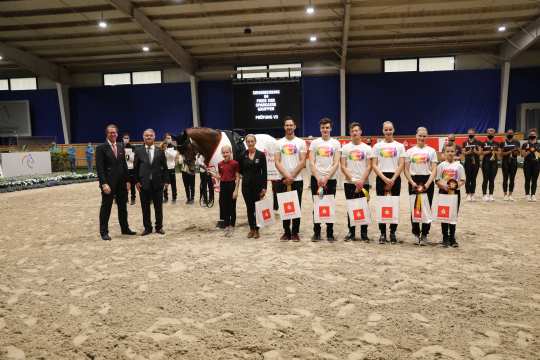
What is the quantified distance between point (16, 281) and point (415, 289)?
14.2 feet

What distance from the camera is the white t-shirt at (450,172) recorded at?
527 cm

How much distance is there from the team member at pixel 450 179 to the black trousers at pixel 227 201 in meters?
3.18

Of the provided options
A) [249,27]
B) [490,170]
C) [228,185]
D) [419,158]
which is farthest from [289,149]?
[249,27]

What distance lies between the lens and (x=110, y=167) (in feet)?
19.9

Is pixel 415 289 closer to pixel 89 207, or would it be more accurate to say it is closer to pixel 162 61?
pixel 89 207

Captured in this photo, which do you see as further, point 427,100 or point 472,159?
point 427,100

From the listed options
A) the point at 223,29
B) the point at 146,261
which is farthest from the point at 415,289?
the point at 223,29

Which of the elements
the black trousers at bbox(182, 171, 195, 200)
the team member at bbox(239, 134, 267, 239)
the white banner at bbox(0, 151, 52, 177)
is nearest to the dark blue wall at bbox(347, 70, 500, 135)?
the black trousers at bbox(182, 171, 195, 200)

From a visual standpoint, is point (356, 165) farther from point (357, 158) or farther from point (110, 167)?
point (110, 167)

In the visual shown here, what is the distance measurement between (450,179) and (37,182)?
47.7 ft

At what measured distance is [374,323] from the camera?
299 cm

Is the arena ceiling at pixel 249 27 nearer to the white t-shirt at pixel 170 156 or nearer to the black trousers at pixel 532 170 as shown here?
the white t-shirt at pixel 170 156

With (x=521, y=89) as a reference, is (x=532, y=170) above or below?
below

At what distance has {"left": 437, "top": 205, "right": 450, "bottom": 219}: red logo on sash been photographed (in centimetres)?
506
